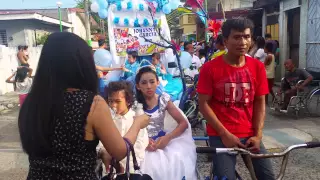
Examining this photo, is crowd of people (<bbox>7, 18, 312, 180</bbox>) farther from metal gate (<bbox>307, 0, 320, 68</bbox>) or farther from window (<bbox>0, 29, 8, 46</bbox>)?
window (<bbox>0, 29, 8, 46</bbox>)

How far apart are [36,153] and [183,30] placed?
34.2 m

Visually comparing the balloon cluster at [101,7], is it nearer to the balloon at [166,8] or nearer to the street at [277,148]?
the balloon at [166,8]

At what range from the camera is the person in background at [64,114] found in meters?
1.58

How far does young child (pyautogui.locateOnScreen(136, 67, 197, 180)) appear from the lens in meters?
2.61

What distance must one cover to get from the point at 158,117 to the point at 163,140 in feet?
1.03

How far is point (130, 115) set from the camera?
112 inches

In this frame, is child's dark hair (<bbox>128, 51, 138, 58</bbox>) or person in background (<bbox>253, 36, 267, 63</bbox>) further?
person in background (<bbox>253, 36, 267, 63</bbox>)

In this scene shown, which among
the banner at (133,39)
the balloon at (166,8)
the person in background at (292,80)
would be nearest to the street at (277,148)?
the person in background at (292,80)

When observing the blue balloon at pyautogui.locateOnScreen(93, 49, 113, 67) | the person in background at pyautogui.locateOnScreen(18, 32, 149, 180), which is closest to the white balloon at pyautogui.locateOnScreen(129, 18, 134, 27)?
the blue balloon at pyautogui.locateOnScreen(93, 49, 113, 67)

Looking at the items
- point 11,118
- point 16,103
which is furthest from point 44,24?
point 11,118

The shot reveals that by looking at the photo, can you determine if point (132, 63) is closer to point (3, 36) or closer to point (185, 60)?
point (185, 60)

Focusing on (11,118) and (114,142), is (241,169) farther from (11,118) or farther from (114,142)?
(11,118)

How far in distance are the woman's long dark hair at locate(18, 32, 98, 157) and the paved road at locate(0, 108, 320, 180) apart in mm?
2996

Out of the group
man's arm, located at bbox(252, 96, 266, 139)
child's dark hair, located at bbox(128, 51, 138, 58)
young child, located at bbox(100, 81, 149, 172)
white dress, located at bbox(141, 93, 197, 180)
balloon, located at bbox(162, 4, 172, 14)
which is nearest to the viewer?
man's arm, located at bbox(252, 96, 266, 139)
